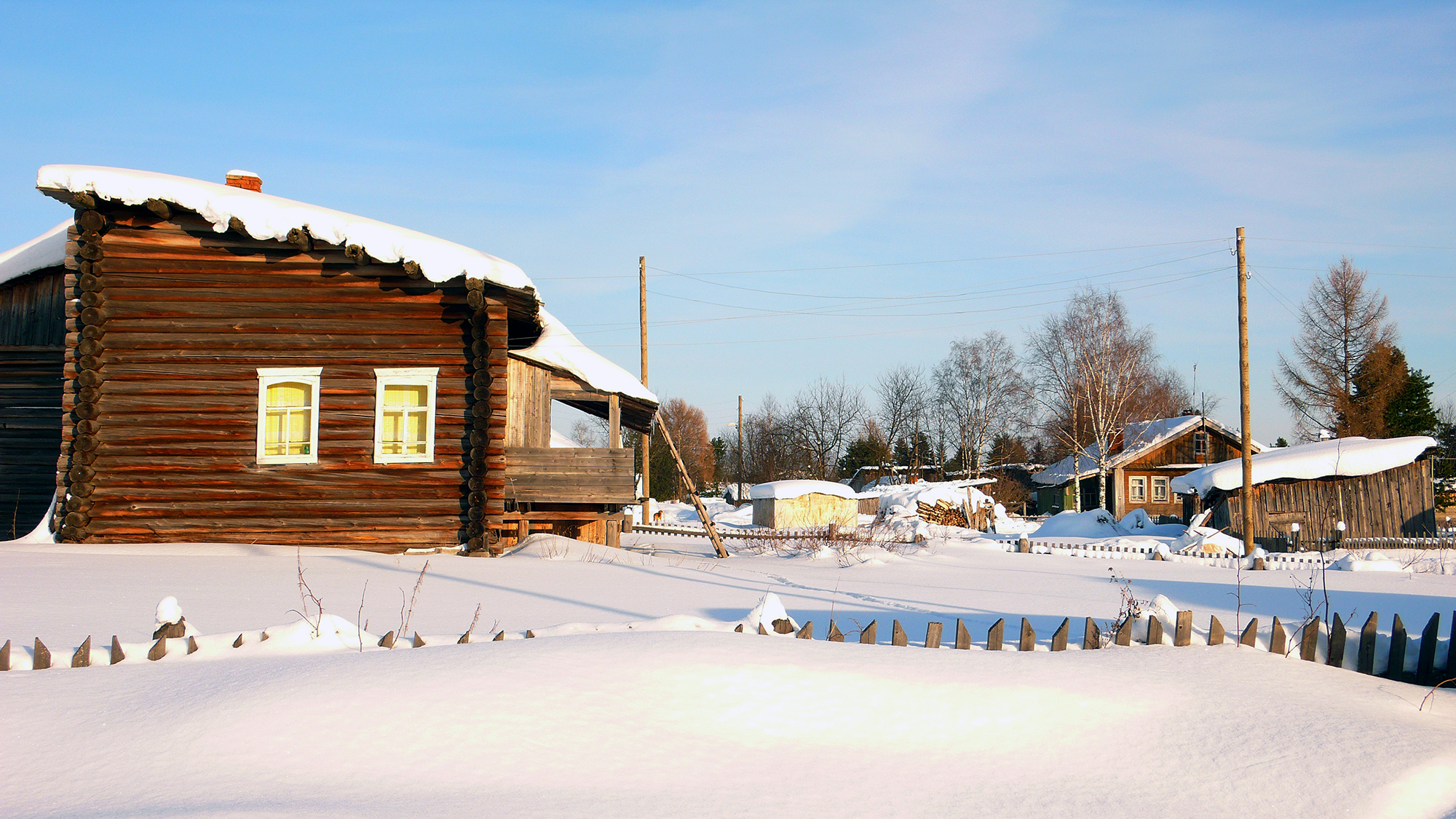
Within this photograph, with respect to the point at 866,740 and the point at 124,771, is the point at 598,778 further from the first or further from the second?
the point at 124,771

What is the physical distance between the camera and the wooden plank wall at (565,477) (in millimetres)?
15203

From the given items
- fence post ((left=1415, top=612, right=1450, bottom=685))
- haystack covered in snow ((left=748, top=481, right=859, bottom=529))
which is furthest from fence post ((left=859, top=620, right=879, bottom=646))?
haystack covered in snow ((left=748, top=481, right=859, bottom=529))

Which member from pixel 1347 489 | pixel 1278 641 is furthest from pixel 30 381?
pixel 1347 489

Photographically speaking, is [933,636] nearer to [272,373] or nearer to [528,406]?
[528,406]

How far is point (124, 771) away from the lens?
379 centimetres

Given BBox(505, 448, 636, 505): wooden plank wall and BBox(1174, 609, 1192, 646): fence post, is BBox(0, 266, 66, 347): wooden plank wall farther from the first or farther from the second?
BBox(1174, 609, 1192, 646): fence post

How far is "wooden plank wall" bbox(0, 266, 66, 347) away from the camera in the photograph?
15.4 m

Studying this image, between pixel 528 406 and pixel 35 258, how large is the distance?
827 cm

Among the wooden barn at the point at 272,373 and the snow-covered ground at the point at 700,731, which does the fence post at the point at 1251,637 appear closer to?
the snow-covered ground at the point at 700,731

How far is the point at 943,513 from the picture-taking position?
32.6m

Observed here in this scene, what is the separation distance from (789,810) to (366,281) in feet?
39.9

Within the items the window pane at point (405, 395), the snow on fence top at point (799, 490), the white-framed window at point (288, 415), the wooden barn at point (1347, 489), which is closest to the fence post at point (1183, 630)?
the window pane at point (405, 395)

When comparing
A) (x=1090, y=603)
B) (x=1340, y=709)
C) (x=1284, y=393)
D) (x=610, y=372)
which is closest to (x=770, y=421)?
(x=1284, y=393)

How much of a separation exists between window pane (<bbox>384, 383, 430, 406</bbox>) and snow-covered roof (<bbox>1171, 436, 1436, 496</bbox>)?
72.0ft
